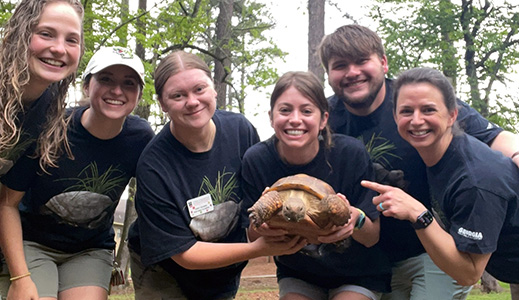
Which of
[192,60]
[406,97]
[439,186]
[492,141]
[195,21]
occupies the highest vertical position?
[195,21]

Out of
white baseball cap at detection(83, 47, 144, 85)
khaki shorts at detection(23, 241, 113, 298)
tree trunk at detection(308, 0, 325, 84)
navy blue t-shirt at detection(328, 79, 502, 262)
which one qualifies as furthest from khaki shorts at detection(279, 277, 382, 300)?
tree trunk at detection(308, 0, 325, 84)

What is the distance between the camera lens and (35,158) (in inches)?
180

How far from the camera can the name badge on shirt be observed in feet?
14.4

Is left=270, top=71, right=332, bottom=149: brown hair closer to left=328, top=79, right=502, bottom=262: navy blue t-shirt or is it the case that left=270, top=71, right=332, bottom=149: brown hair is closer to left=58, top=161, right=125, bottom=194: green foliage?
left=328, top=79, right=502, bottom=262: navy blue t-shirt

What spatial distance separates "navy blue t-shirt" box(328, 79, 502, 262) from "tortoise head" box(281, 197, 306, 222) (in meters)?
1.30

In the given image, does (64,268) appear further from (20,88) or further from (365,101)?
(365,101)

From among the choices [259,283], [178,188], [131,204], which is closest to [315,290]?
[178,188]

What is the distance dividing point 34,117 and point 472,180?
3.63 m

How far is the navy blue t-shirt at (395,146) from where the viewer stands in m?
4.52

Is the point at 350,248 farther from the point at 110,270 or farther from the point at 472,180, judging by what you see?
the point at 110,270

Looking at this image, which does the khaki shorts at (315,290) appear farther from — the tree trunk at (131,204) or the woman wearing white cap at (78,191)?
the tree trunk at (131,204)

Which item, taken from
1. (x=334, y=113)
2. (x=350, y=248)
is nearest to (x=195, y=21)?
(x=334, y=113)

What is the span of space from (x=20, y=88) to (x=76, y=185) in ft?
3.28

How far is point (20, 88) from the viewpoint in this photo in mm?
4211
